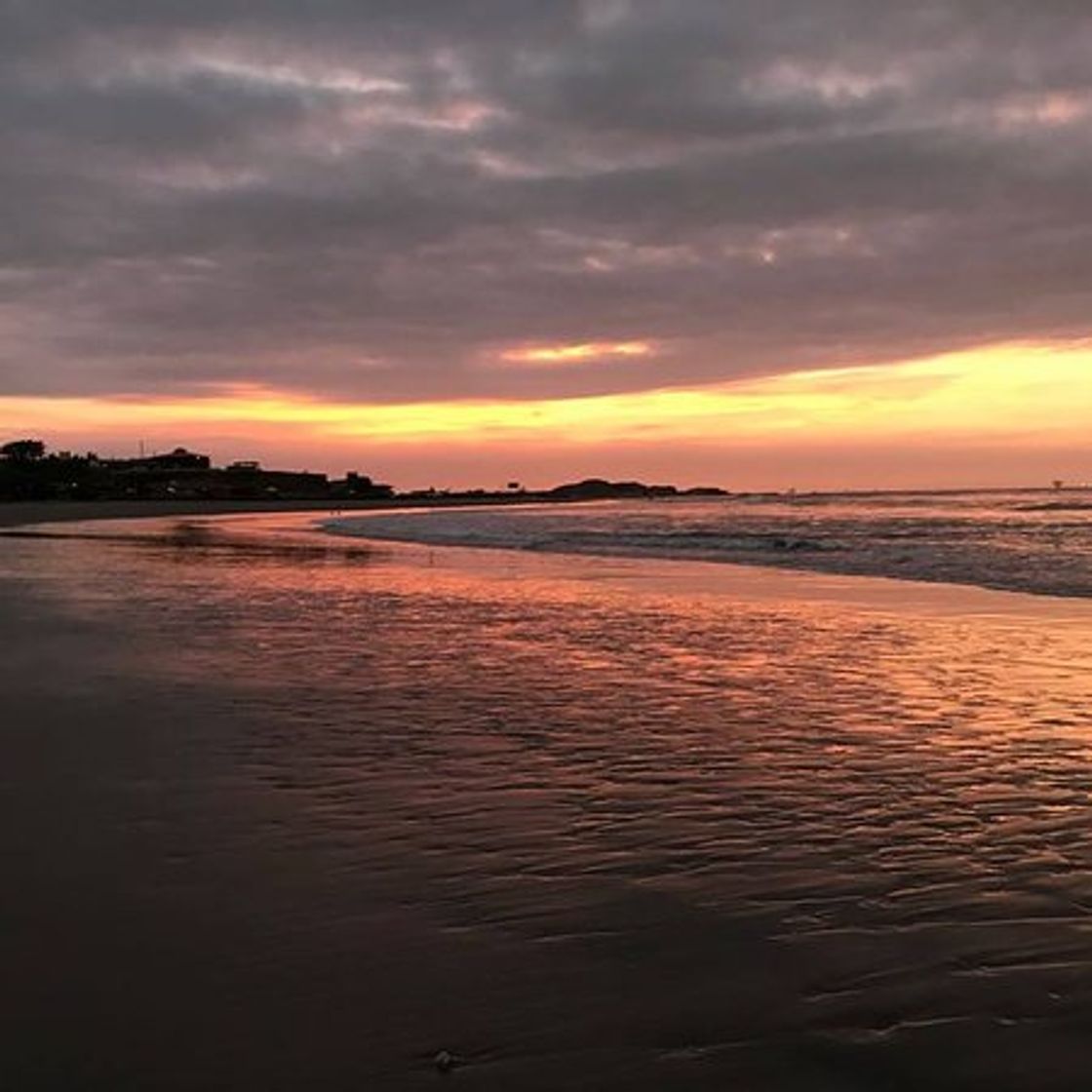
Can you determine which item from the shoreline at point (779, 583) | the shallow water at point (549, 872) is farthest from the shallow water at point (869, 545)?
the shallow water at point (549, 872)

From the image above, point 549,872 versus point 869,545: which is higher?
point 869,545

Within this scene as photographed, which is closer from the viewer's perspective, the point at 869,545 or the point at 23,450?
the point at 869,545

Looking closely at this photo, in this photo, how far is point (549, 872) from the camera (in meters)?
5.60

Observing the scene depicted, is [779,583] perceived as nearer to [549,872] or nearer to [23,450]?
[549,872]

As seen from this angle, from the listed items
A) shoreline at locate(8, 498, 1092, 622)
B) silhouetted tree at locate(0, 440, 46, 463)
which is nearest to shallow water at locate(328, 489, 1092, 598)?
shoreline at locate(8, 498, 1092, 622)

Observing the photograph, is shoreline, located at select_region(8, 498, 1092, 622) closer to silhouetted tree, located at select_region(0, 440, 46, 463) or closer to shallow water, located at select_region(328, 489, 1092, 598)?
shallow water, located at select_region(328, 489, 1092, 598)

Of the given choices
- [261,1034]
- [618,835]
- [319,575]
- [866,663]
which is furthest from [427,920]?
[319,575]

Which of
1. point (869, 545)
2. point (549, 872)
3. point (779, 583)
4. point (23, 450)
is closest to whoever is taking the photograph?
point (549, 872)

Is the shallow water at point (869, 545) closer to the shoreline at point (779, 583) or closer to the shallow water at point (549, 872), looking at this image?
the shoreline at point (779, 583)

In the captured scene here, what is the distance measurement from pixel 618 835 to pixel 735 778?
1484 millimetres

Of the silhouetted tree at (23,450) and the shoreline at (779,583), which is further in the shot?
the silhouetted tree at (23,450)

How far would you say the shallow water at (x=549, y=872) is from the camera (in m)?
3.82

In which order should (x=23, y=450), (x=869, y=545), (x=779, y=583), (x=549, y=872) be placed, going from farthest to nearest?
(x=23, y=450) < (x=869, y=545) < (x=779, y=583) < (x=549, y=872)

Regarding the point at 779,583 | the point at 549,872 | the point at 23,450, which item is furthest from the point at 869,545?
the point at 23,450
